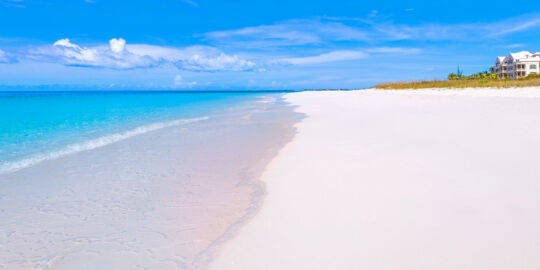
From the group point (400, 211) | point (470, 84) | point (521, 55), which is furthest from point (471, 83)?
point (521, 55)

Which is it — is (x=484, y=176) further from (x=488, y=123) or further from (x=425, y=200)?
(x=488, y=123)

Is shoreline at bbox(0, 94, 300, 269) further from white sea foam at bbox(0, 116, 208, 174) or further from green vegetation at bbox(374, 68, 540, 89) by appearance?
green vegetation at bbox(374, 68, 540, 89)

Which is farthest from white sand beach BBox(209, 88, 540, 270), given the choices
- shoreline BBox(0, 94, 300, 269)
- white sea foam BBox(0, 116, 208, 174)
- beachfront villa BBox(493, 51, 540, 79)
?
beachfront villa BBox(493, 51, 540, 79)

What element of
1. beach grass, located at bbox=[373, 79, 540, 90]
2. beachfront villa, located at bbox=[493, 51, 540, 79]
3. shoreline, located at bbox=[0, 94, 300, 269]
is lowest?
shoreline, located at bbox=[0, 94, 300, 269]

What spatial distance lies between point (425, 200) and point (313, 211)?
55.2 inches

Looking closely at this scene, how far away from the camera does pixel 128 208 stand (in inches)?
182

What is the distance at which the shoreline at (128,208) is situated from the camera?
334 centimetres

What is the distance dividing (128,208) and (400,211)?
3.57m

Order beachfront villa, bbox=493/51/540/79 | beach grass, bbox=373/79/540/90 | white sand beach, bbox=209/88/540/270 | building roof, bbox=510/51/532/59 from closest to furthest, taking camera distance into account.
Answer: white sand beach, bbox=209/88/540/270, beach grass, bbox=373/79/540/90, beachfront villa, bbox=493/51/540/79, building roof, bbox=510/51/532/59

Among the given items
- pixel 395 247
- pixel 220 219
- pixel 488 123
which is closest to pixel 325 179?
pixel 220 219

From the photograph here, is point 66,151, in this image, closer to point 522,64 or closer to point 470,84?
point 470,84

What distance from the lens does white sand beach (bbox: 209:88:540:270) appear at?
9.53ft

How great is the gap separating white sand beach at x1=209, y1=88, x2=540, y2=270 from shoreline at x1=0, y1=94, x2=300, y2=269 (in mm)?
430

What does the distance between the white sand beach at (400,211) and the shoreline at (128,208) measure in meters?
0.43
